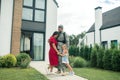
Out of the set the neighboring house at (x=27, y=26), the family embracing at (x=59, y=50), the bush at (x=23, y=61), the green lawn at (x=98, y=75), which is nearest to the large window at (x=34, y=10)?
the neighboring house at (x=27, y=26)

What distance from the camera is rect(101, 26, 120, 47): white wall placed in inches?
792

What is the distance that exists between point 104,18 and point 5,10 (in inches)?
562

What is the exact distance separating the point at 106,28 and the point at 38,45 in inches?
360

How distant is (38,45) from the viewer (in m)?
16.5

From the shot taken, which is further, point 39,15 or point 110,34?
point 110,34

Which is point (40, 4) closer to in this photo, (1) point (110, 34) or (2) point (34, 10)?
(2) point (34, 10)

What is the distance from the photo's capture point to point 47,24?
55.3ft

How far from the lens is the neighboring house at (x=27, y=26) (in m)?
14.5

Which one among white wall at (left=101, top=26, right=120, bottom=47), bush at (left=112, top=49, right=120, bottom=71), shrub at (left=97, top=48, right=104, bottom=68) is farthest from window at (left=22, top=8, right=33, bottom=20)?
white wall at (left=101, top=26, right=120, bottom=47)

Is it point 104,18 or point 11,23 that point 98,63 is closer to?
point 11,23

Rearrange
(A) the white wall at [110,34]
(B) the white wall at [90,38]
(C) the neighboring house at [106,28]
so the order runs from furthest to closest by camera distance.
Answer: (B) the white wall at [90,38] → (C) the neighboring house at [106,28] → (A) the white wall at [110,34]

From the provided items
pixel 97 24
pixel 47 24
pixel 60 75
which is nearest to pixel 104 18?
pixel 97 24

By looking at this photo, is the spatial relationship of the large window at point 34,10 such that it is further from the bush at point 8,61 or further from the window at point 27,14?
the bush at point 8,61

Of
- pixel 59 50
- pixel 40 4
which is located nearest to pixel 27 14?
pixel 40 4
